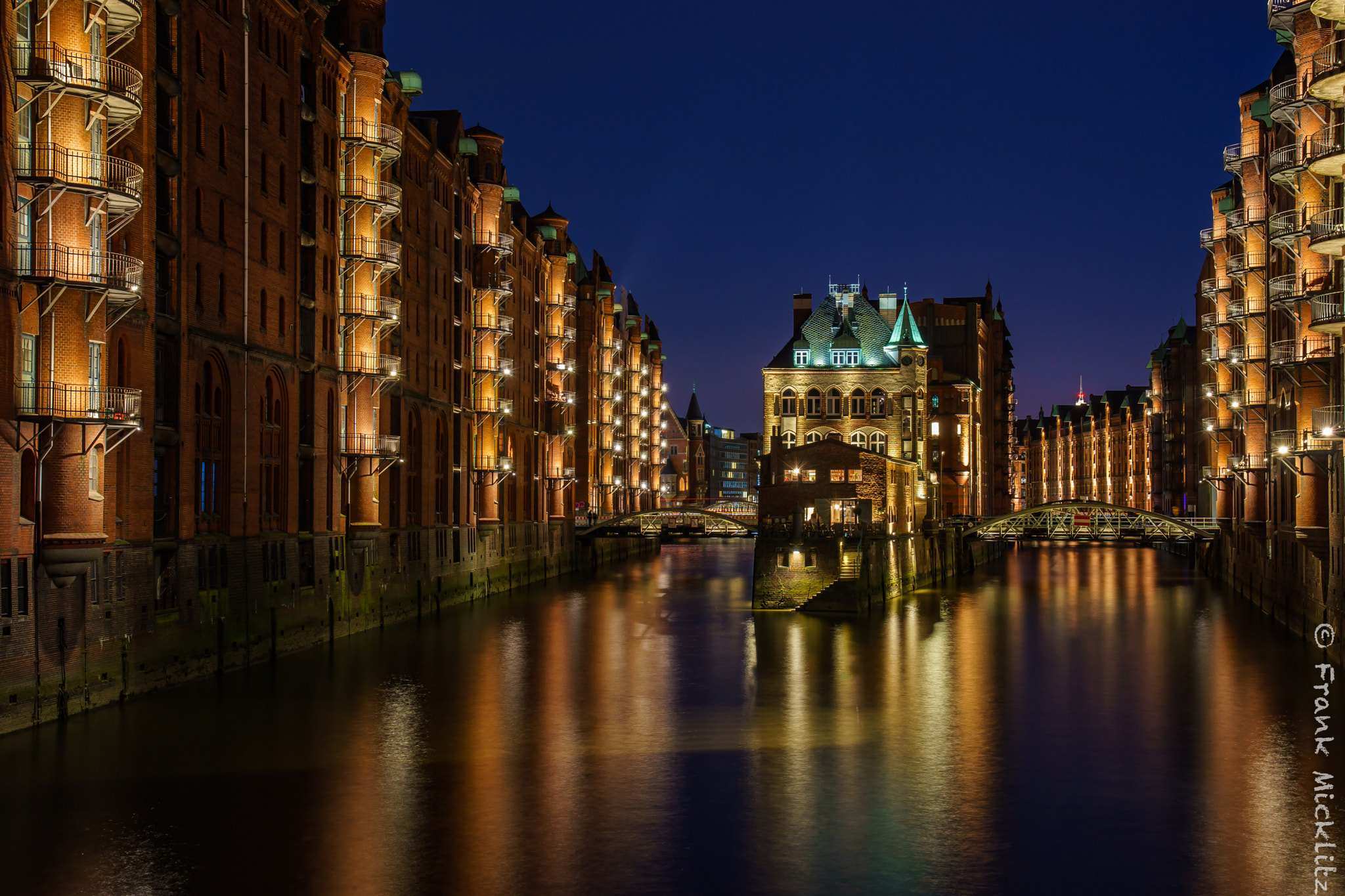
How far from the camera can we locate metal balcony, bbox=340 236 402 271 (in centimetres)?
5625

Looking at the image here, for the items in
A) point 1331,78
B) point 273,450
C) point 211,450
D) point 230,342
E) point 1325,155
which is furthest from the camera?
point 273,450

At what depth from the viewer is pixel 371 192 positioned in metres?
56.8

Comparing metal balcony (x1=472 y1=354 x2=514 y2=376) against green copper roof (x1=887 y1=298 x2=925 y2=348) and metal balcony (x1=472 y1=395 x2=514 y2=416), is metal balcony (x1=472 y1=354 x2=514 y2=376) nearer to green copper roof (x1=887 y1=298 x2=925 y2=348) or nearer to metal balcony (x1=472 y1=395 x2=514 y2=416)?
metal balcony (x1=472 y1=395 x2=514 y2=416)

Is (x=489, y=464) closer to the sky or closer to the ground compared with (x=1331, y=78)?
closer to the ground

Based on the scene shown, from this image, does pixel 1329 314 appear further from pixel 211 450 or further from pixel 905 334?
pixel 905 334

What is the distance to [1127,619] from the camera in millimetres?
67188

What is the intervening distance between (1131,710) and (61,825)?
29014 millimetres

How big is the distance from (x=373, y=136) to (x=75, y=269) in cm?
2439

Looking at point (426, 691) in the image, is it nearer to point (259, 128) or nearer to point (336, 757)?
point (336, 757)

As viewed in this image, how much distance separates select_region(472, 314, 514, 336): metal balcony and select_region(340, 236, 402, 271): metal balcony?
18634mm

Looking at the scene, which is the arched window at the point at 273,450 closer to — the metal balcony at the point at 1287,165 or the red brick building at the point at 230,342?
the red brick building at the point at 230,342

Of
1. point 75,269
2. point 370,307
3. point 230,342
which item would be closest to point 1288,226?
point 370,307

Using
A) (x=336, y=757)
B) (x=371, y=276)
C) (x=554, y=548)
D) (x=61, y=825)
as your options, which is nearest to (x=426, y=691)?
(x=336, y=757)

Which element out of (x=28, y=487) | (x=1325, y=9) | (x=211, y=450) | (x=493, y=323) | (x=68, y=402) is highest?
(x=1325, y=9)
